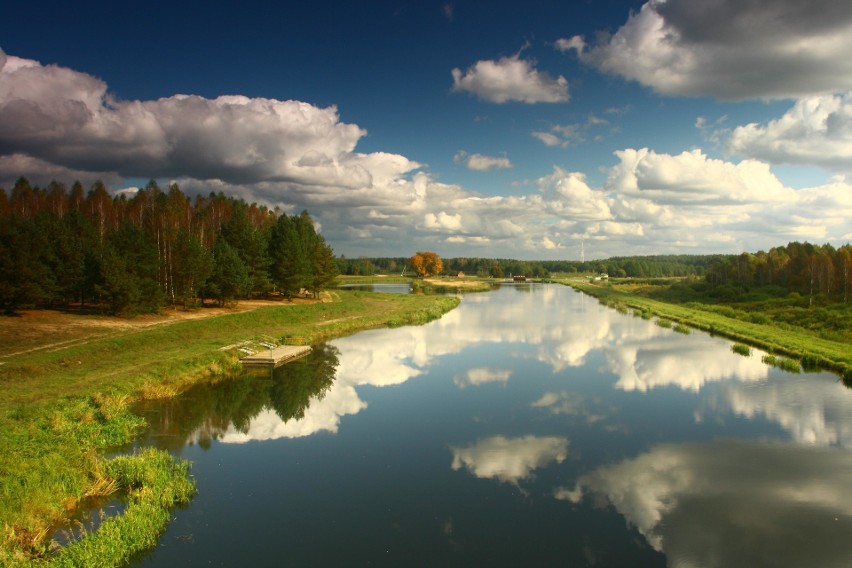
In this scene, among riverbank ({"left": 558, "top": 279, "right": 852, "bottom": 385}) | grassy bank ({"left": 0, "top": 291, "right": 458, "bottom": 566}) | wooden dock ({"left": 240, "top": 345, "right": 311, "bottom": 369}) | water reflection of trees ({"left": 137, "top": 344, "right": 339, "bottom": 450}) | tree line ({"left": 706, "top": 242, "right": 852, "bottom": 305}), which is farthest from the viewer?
tree line ({"left": 706, "top": 242, "right": 852, "bottom": 305})

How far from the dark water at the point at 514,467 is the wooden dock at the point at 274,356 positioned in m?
2.67

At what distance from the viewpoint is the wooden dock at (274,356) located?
31531 millimetres

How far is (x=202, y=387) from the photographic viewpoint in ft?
84.9

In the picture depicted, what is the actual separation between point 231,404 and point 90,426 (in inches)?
254

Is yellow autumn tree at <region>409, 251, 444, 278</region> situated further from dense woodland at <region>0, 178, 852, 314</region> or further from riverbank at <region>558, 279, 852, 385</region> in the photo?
riverbank at <region>558, 279, 852, 385</region>

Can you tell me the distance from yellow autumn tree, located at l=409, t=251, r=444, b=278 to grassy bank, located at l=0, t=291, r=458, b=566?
128m

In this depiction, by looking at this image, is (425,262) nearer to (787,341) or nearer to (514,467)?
(787,341)

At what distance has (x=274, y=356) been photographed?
32344 millimetres

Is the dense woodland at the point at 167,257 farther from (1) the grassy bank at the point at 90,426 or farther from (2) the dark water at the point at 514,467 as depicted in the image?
(2) the dark water at the point at 514,467

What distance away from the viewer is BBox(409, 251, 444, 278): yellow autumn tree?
16712 centimetres

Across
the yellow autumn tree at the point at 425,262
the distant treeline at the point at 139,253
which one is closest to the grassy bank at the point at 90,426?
the distant treeline at the point at 139,253

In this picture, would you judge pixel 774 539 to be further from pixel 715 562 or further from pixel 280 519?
pixel 280 519

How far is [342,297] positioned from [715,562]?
218 feet

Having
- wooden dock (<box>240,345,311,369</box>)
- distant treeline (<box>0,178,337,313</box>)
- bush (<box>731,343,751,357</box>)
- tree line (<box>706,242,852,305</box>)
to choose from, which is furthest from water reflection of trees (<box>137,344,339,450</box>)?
tree line (<box>706,242,852,305</box>)
